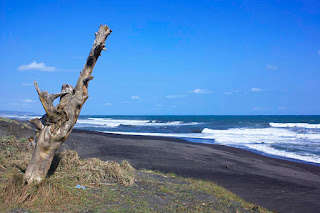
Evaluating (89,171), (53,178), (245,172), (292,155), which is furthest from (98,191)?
(292,155)

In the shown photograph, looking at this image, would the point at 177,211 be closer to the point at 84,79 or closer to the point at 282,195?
the point at 84,79

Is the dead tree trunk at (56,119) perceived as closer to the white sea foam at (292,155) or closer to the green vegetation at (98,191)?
Result: the green vegetation at (98,191)

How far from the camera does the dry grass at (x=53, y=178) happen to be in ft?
18.2

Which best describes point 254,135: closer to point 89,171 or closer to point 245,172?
point 245,172

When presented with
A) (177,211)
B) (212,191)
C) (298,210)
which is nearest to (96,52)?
(177,211)

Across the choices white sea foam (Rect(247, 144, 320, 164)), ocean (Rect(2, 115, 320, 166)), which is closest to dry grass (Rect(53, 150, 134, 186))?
ocean (Rect(2, 115, 320, 166))

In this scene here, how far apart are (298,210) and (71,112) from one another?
6358 millimetres

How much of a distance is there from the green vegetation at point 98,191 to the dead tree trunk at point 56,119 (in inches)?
12.6

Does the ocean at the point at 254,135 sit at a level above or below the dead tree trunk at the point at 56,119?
below

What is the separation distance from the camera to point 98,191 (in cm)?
658

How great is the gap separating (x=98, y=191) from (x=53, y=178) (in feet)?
3.32

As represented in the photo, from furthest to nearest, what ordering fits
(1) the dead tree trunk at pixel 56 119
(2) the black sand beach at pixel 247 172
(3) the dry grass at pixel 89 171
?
1. (2) the black sand beach at pixel 247 172
2. (3) the dry grass at pixel 89 171
3. (1) the dead tree trunk at pixel 56 119

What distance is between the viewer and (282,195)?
9.09m

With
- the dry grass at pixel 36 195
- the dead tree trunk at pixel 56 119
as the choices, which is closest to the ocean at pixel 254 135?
the dead tree trunk at pixel 56 119
